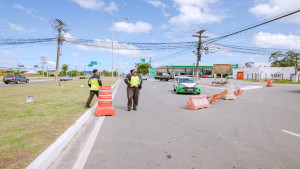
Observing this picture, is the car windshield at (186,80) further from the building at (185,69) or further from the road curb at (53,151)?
the building at (185,69)

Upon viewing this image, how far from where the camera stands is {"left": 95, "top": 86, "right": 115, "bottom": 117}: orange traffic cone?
7.59 m

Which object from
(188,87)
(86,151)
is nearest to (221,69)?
(188,87)

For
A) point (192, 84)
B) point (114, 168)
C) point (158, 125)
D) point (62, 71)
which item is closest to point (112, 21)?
point (192, 84)

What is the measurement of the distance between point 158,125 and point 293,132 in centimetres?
363

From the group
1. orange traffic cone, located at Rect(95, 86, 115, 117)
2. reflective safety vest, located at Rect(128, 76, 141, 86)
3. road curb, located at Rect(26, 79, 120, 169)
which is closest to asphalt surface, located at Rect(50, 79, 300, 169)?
road curb, located at Rect(26, 79, 120, 169)

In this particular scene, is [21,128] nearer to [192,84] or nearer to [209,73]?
[192,84]

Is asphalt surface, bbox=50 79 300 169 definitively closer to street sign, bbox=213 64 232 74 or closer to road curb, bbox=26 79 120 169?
road curb, bbox=26 79 120 169

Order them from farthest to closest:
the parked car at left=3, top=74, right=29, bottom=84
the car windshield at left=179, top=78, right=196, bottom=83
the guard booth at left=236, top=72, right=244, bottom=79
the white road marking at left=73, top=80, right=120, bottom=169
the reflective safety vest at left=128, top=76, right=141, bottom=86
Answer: the guard booth at left=236, top=72, right=244, bottom=79 → the parked car at left=3, top=74, right=29, bottom=84 → the car windshield at left=179, top=78, right=196, bottom=83 → the reflective safety vest at left=128, top=76, right=141, bottom=86 → the white road marking at left=73, top=80, right=120, bottom=169

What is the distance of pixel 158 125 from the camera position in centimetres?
606

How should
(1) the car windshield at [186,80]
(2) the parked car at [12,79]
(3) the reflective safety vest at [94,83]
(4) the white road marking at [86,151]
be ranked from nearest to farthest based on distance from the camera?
1. (4) the white road marking at [86,151]
2. (3) the reflective safety vest at [94,83]
3. (1) the car windshield at [186,80]
4. (2) the parked car at [12,79]

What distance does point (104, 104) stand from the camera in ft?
25.4

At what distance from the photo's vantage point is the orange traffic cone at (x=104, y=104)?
7586 mm

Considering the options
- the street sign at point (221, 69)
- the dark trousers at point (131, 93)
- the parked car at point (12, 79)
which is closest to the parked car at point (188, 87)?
the dark trousers at point (131, 93)

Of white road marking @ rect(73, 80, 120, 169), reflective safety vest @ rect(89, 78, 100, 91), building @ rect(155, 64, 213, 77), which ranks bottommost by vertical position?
white road marking @ rect(73, 80, 120, 169)
